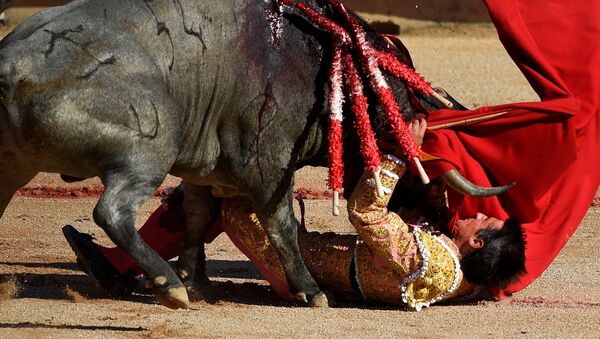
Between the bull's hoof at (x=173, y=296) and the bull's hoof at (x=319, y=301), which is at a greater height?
the bull's hoof at (x=173, y=296)

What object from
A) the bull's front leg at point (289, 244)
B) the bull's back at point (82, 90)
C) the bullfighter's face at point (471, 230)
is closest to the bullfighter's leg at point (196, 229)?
the bull's front leg at point (289, 244)

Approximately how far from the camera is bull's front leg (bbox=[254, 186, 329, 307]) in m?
6.59

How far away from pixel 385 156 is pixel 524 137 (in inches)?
28.4

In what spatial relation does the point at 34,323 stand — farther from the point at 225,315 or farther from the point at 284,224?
the point at 284,224

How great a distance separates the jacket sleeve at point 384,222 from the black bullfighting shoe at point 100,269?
1.17 meters

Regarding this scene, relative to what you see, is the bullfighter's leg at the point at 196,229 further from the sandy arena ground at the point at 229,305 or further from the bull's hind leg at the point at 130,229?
the bull's hind leg at the point at 130,229

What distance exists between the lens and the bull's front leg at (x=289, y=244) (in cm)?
659

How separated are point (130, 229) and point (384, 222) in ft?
4.11

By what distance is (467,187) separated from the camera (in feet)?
21.0

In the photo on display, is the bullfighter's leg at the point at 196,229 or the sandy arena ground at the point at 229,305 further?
the bullfighter's leg at the point at 196,229

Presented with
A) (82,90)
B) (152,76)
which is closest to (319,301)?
(152,76)

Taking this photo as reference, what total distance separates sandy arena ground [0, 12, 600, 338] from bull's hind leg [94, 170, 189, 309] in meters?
0.20

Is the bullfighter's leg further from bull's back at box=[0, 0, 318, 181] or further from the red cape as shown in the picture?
the red cape

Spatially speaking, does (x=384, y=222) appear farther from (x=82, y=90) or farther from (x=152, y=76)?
(x=82, y=90)
